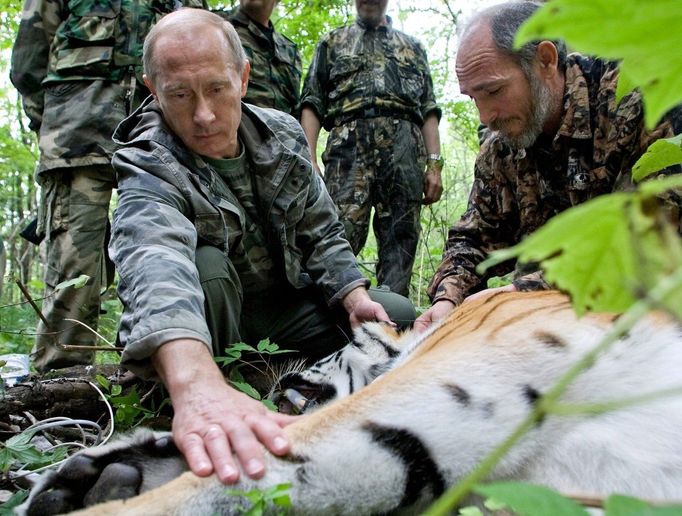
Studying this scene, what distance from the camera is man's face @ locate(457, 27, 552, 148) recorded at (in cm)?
294

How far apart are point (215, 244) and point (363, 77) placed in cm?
276

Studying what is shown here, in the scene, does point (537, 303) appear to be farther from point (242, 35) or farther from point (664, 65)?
point (242, 35)

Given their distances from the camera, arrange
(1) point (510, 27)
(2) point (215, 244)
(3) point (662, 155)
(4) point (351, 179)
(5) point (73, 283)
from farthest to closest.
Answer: (4) point (351, 179) < (1) point (510, 27) < (2) point (215, 244) < (5) point (73, 283) < (3) point (662, 155)

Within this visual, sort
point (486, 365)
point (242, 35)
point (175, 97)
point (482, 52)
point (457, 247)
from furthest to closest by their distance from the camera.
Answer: point (242, 35)
point (457, 247)
point (482, 52)
point (175, 97)
point (486, 365)

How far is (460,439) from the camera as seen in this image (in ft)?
4.33

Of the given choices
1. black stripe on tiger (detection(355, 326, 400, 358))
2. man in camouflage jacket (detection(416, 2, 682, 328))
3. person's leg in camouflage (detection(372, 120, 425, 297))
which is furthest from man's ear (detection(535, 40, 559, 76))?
person's leg in camouflage (detection(372, 120, 425, 297))

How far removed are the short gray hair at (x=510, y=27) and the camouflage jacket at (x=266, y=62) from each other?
1.76m

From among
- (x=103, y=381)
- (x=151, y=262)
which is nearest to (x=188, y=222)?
(x=151, y=262)

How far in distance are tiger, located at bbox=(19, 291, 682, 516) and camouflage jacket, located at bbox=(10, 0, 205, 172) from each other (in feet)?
8.06

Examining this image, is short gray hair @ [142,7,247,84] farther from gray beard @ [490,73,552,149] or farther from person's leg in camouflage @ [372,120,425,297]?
person's leg in camouflage @ [372,120,425,297]

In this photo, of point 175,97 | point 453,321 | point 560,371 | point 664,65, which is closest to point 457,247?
point 453,321

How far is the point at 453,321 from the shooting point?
1935 millimetres

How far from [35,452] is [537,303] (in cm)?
140

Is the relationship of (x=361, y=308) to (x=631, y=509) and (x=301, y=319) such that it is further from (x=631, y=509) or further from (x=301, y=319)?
(x=631, y=509)
